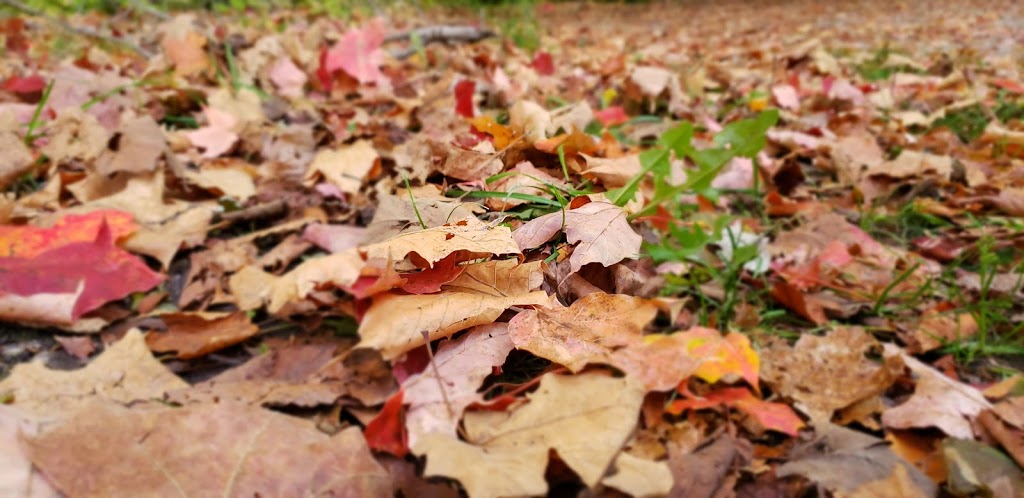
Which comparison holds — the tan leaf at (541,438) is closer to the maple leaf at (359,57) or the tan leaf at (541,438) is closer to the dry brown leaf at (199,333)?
the dry brown leaf at (199,333)

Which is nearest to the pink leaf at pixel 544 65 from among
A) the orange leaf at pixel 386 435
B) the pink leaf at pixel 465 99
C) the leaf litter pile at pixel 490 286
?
the leaf litter pile at pixel 490 286

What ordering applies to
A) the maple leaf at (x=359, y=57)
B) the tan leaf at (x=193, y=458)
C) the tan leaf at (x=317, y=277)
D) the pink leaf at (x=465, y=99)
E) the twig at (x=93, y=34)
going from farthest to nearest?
1. the twig at (x=93, y=34)
2. the maple leaf at (x=359, y=57)
3. the pink leaf at (x=465, y=99)
4. the tan leaf at (x=317, y=277)
5. the tan leaf at (x=193, y=458)

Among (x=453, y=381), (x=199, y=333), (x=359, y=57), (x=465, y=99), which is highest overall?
(x=453, y=381)

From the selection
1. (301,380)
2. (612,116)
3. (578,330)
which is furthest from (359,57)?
(578,330)

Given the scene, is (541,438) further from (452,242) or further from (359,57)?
(359,57)

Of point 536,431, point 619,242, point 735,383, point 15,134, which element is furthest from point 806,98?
point 15,134

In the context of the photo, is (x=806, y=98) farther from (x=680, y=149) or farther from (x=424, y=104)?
(x=680, y=149)
